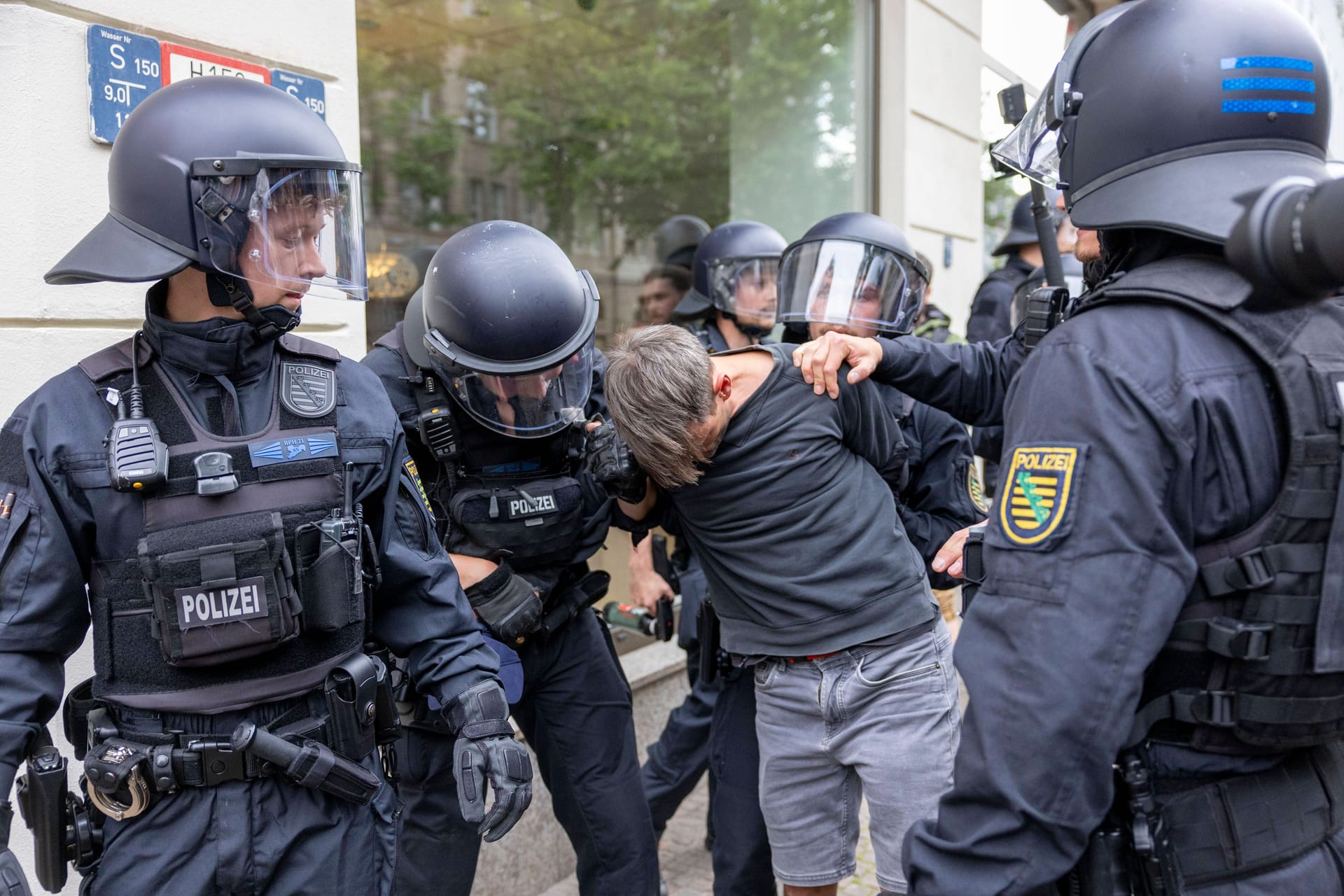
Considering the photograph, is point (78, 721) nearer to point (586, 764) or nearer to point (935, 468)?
point (586, 764)

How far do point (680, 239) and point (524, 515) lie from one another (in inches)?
143

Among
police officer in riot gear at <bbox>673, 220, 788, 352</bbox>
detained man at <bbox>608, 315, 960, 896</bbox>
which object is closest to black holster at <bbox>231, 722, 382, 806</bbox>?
detained man at <bbox>608, 315, 960, 896</bbox>

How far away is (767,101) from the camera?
23.2ft

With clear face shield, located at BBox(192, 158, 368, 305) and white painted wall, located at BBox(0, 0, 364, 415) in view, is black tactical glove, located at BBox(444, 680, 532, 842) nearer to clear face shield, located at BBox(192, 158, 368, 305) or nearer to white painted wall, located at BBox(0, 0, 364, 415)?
clear face shield, located at BBox(192, 158, 368, 305)

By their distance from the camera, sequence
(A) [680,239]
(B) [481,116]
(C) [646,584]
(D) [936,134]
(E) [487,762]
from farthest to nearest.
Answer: (B) [481,116], (D) [936,134], (A) [680,239], (C) [646,584], (E) [487,762]

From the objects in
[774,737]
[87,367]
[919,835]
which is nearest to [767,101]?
[774,737]

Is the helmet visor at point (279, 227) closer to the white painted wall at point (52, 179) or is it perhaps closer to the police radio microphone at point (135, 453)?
the police radio microphone at point (135, 453)

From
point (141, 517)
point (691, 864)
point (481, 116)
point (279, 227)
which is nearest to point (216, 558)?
point (141, 517)

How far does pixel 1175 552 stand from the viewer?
3.94ft

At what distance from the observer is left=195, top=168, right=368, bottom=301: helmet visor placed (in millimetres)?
1833

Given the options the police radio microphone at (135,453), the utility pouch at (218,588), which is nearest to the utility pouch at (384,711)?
the utility pouch at (218,588)

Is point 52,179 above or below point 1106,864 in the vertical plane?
above

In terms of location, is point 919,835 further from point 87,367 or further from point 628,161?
point 628,161

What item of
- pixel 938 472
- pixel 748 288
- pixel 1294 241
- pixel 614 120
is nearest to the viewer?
pixel 1294 241
